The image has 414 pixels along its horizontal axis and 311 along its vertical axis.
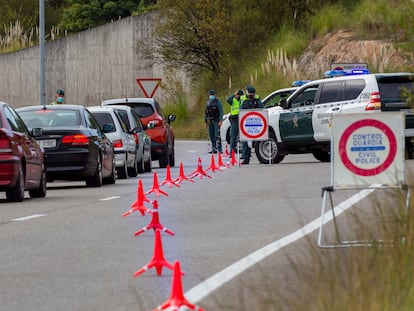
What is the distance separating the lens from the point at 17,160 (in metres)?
20.5

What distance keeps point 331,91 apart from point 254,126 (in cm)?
211

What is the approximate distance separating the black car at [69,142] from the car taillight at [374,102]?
7.46m

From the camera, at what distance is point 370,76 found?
103 feet

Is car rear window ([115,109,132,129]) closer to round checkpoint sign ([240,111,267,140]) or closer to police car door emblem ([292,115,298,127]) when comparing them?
round checkpoint sign ([240,111,267,140])

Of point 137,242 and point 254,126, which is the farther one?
point 254,126

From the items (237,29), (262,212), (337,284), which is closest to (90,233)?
(262,212)

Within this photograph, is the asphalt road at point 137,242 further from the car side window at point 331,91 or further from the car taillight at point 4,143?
the car side window at point 331,91

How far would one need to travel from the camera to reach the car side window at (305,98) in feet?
106

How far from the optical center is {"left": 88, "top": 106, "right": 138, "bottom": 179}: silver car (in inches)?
1142

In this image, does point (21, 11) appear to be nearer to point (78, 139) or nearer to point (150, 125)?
point (150, 125)

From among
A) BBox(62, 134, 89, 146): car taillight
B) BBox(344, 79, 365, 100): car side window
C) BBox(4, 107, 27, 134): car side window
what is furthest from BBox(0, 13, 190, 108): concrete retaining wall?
BBox(4, 107, 27, 134): car side window

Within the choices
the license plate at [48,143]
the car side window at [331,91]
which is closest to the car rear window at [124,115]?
the car side window at [331,91]

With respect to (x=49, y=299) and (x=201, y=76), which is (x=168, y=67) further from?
(x=49, y=299)

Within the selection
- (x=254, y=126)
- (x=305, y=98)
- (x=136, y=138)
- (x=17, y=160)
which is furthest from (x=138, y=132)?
(x=17, y=160)
